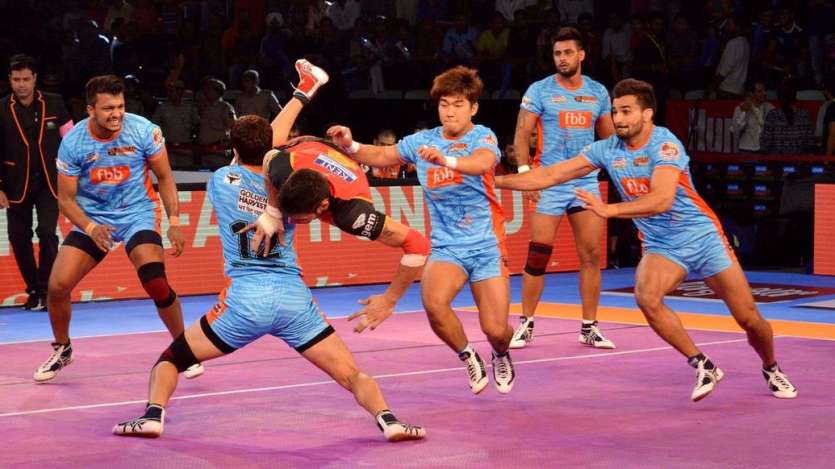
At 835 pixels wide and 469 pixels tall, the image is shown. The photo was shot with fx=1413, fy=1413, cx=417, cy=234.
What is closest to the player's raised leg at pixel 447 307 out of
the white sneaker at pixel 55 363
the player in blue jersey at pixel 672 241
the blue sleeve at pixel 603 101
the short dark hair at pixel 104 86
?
the player in blue jersey at pixel 672 241

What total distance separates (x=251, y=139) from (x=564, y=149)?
454cm

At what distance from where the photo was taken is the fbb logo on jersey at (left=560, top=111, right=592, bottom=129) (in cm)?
1149

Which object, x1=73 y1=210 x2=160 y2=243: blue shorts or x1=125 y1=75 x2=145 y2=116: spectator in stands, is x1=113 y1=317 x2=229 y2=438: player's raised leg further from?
x1=125 y1=75 x2=145 y2=116: spectator in stands

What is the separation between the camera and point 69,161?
9.73 m

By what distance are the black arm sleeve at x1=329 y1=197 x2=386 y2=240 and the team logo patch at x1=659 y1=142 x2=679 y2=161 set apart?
7.75 feet

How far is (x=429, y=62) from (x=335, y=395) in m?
14.4

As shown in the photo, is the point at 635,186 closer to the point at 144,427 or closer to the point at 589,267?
the point at 589,267

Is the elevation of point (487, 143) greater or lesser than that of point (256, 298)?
greater

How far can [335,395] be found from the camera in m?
9.25

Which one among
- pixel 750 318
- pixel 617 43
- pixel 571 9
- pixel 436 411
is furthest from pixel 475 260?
pixel 571 9

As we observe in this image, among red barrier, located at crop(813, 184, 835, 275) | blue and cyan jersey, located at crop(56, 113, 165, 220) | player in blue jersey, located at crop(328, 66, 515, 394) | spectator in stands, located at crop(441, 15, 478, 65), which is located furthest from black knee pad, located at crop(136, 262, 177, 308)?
spectator in stands, located at crop(441, 15, 478, 65)

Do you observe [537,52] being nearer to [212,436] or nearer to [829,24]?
[829,24]

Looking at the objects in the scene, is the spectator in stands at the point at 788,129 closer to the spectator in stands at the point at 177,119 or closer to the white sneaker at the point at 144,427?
the spectator in stands at the point at 177,119

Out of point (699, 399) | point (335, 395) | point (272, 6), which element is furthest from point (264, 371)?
point (272, 6)
